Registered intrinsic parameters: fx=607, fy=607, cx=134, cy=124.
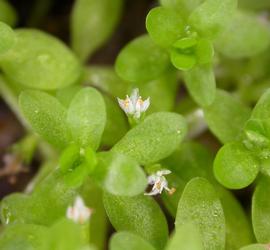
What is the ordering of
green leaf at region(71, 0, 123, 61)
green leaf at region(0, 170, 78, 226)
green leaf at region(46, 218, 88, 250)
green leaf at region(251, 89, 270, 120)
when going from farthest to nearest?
1. green leaf at region(71, 0, 123, 61)
2. green leaf at region(251, 89, 270, 120)
3. green leaf at region(0, 170, 78, 226)
4. green leaf at region(46, 218, 88, 250)

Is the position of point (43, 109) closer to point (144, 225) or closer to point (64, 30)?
point (144, 225)

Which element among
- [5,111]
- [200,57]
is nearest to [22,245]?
[200,57]

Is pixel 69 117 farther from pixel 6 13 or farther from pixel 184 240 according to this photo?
pixel 6 13

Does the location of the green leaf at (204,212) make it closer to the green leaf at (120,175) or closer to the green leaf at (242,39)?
the green leaf at (120,175)

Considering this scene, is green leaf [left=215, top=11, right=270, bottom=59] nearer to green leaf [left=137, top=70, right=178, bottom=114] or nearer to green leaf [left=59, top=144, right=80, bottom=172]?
green leaf [left=137, top=70, right=178, bottom=114]

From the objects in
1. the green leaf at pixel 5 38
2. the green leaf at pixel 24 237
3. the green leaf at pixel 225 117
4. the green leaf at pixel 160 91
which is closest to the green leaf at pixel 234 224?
the green leaf at pixel 225 117

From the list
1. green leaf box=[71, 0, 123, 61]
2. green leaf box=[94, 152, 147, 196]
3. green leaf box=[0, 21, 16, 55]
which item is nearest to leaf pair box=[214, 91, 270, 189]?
green leaf box=[94, 152, 147, 196]

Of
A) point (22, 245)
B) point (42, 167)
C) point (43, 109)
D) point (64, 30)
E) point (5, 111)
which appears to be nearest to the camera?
point (22, 245)
